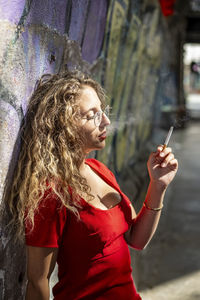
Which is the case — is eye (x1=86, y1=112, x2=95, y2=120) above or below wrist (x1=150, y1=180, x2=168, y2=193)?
above

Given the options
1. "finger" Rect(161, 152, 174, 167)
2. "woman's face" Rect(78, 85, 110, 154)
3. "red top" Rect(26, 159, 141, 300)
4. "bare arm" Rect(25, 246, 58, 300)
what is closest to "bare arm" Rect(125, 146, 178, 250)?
"finger" Rect(161, 152, 174, 167)

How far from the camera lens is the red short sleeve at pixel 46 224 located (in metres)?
1.46

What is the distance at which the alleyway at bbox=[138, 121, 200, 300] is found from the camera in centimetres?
344

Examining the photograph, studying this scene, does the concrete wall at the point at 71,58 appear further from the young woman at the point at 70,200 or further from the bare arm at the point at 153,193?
the bare arm at the point at 153,193

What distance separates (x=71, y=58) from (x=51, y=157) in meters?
0.92

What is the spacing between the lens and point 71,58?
2.30 metres

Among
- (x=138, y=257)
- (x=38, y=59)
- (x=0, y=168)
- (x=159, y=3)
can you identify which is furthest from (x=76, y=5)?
(x=159, y=3)

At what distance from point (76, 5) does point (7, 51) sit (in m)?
0.92

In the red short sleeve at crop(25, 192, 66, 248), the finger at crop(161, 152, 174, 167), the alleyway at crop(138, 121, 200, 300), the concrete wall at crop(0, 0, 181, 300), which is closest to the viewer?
the red short sleeve at crop(25, 192, 66, 248)

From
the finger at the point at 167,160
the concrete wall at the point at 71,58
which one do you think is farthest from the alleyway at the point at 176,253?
the finger at the point at 167,160

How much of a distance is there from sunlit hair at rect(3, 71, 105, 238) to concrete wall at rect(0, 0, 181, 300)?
7cm

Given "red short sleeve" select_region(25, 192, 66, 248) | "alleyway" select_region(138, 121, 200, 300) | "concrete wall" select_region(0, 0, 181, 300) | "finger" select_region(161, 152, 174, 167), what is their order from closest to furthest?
"red short sleeve" select_region(25, 192, 66, 248) < "concrete wall" select_region(0, 0, 181, 300) < "finger" select_region(161, 152, 174, 167) < "alleyway" select_region(138, 121, 200, 300)

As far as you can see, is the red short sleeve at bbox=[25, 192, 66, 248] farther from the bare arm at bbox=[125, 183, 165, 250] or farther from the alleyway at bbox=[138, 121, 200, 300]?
the alleyway at bbox=[138, 121, 200, 300]

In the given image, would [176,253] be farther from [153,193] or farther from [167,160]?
[167,160]
